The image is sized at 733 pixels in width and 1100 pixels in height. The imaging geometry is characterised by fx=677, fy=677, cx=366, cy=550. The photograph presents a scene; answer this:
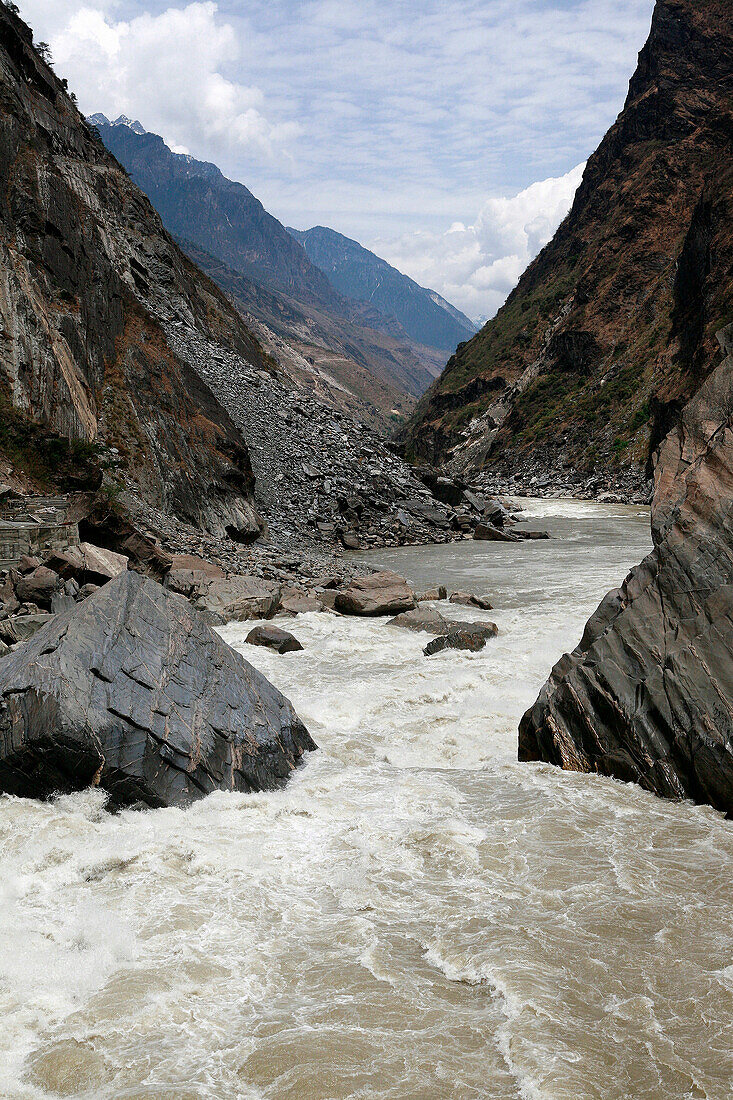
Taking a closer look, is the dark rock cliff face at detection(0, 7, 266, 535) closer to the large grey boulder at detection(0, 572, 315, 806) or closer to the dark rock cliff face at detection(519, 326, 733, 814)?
the large grey boulder at detection(0, 572, 315, 806)

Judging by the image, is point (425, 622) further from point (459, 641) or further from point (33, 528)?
point (33, 528)

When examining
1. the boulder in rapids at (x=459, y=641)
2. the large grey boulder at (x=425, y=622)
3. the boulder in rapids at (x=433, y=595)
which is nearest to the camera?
the boulder in rapids at (x=459, y=641)

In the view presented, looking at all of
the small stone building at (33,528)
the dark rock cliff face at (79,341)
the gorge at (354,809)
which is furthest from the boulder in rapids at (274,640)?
the dark rock cliff face at (79,341)

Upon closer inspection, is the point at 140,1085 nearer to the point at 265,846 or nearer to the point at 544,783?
the point at 265,846

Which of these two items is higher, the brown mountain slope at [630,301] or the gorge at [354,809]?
the brown mountain slope at [630,301]

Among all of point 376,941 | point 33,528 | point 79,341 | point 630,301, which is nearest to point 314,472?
point 79,341

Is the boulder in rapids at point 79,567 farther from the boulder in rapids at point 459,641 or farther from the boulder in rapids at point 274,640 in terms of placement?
the boulder in rapids at point 459,641

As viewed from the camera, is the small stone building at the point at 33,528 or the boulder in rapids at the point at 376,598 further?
the boulder in rapids at the point at 376,598
